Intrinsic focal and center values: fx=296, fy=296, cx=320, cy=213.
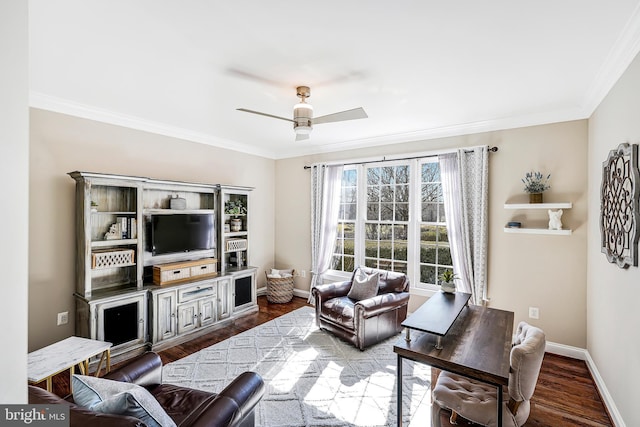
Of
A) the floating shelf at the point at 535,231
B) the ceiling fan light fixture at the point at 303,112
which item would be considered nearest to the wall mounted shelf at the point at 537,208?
the floating shelf at the point at 535,231

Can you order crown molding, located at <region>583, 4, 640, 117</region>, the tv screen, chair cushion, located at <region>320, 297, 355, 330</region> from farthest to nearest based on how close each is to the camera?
the tv screen, chair cushion, located at <region>320, 297, 355, 330</region>, crown molding, located at <region>583, 4, 640, 117</region>

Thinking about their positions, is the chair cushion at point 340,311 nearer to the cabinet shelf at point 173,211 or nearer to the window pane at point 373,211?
the window pane at point 373,211

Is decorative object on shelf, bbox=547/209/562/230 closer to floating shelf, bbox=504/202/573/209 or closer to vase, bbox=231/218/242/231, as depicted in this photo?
floating shelf, bbox=504/202/573/209

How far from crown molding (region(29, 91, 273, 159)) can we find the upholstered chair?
4.25 meters

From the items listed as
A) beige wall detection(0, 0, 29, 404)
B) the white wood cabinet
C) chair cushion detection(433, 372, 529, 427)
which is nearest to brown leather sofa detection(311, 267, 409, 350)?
the white wood cabinet

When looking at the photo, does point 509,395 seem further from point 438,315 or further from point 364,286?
point 364,286

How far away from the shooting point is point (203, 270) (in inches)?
161

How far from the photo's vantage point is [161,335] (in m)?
3.47

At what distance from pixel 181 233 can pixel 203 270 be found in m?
0.59

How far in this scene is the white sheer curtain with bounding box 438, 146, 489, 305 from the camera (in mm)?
3715

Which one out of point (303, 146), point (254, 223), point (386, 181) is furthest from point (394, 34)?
point (254, 223)

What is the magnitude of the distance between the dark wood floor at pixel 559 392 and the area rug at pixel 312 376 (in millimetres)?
315

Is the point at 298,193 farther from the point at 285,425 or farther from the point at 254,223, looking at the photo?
the point at 285,425

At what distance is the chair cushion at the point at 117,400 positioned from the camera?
125cm
